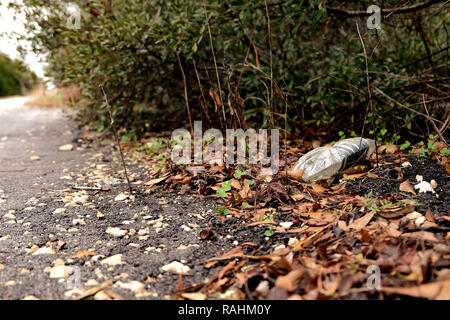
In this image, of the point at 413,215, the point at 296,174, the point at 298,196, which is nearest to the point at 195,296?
the point at 298,196

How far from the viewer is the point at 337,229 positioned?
5.44 ft

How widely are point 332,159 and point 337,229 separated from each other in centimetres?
75

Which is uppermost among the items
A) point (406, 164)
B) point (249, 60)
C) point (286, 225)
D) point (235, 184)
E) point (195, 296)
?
point (249, 60)

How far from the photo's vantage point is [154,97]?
4.09 m

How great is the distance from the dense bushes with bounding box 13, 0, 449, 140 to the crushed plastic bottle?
534mm

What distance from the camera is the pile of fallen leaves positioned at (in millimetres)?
1285

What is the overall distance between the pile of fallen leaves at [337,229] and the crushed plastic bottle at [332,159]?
61 mm

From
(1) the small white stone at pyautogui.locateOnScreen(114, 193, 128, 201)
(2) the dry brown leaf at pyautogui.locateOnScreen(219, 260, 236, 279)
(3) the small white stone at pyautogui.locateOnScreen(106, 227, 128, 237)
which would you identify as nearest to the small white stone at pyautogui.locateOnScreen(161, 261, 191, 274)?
(2) the dry brown leaf at pyautogui.locateOnScreen(219, 260, 236, 279)

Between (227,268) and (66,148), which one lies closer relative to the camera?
(227,268)

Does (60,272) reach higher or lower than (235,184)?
lower

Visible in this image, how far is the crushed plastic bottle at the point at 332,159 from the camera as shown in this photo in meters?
2.30

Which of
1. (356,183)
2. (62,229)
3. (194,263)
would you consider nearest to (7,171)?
(62,229)

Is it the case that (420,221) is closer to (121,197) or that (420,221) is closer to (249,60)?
(121,197)

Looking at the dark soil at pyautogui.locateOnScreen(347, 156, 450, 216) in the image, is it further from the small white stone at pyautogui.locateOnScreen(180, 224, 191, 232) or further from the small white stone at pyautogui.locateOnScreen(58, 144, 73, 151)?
the small white stone at pyautogui.locateOnScreen(58, 144, 73, 151)
